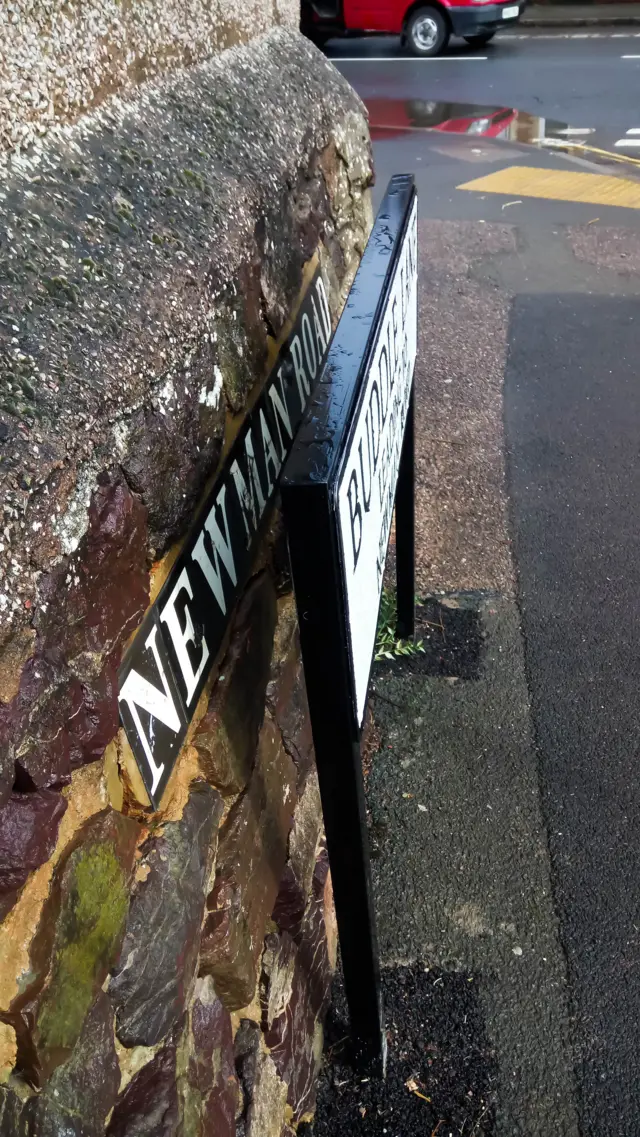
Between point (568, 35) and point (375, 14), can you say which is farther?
point (568, 35)

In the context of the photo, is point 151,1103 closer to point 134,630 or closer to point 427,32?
point 134,630

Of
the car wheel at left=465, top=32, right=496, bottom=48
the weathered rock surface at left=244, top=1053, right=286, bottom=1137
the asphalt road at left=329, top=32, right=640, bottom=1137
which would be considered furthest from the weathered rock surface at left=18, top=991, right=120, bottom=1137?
the car wheel at left=465, top=32, right=496, bottom=48

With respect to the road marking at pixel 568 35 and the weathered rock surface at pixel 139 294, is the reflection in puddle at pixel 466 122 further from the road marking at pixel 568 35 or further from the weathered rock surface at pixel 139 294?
the weathered rock surface at pixel 139 294

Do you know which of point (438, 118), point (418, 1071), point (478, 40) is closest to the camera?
point (418, 1071)

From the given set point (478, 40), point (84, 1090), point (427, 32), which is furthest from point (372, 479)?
point (478, 40)

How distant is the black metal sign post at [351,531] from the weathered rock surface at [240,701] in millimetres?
148

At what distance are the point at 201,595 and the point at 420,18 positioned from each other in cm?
1595

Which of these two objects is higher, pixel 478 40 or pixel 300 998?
pixel 478 40

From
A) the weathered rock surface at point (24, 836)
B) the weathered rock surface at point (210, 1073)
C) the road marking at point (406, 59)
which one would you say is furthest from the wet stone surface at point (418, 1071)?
the road marking at point (406, 59)

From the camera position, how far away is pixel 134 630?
3.54 feet

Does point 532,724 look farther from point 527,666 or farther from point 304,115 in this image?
point 304,115

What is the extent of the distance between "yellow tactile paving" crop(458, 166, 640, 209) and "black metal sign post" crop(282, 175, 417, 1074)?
21.7 feet

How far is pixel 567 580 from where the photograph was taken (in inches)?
147

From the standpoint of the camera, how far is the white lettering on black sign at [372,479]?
4.00ft
